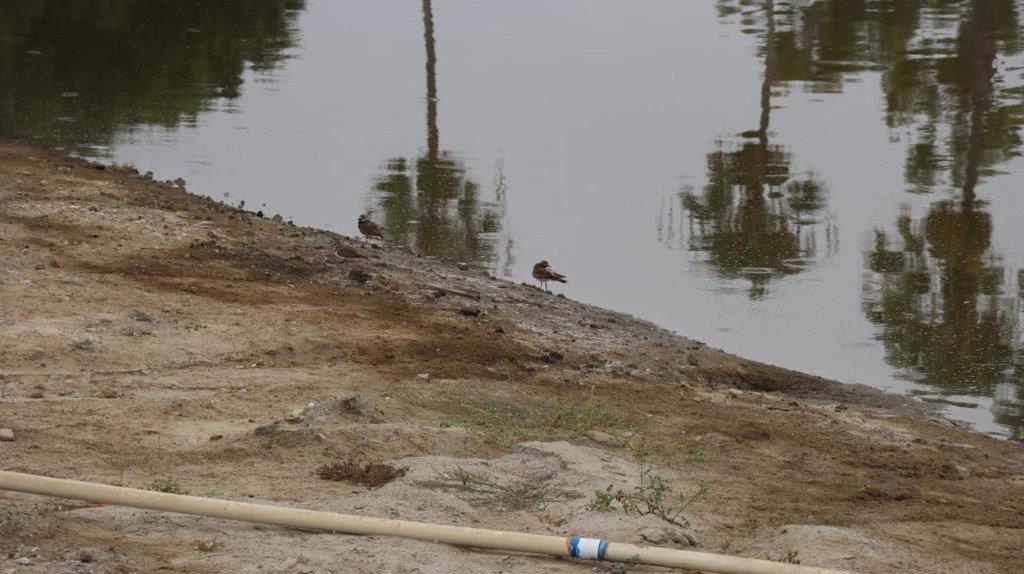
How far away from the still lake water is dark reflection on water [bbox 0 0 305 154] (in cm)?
8

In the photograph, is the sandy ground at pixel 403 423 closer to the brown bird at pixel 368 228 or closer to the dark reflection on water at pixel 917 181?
the brown bird at pixel 368 228

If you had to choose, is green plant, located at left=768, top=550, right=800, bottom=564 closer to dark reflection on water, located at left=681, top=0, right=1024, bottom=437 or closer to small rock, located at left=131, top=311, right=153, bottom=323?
dark reflection on water, located at left=681, top=0, right=1024, bottom=437

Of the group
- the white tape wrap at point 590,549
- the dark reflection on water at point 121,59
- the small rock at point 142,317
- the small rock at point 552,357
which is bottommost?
the small rock at point 552,357

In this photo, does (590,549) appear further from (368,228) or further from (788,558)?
(368,228)

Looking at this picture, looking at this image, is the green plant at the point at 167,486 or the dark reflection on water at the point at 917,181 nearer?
the green plant at the point at 167,486

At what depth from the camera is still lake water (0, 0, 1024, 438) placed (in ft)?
40.2

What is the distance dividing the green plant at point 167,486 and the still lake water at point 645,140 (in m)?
6.21

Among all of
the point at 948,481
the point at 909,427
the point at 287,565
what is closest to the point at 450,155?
the point at 909,427

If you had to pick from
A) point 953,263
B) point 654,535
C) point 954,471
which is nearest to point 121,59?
point 953,263

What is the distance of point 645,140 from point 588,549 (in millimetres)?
13740

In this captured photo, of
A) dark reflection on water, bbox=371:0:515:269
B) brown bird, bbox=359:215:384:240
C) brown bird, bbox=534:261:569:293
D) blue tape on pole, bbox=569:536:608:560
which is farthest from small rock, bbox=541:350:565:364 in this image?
brown bird, bbox=359:215:384:240

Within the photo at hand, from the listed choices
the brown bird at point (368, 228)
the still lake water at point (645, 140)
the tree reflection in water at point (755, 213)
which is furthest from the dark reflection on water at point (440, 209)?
the tree reflection in water at point (755, 213)

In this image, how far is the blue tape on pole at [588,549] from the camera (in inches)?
207

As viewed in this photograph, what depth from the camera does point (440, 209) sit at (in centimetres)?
1510
